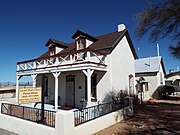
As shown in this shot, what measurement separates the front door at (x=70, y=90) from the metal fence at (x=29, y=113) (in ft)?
19.5

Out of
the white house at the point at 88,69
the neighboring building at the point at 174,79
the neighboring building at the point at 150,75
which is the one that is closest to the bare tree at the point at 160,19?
the white house at the point at 88,69

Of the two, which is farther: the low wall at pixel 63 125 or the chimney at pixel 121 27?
the chimney at pixel 121 27

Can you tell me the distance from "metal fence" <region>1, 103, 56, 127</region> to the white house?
337 cm

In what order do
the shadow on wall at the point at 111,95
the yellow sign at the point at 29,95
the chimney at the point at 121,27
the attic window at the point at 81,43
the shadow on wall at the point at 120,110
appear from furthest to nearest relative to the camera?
the chimney at the point at 121,27 < the attic window at the point at 81,43 < the shadow on wall at the point at 111,95 < the shadow on wall at the point at 120,110 < the yellow sign at the point at 29,95

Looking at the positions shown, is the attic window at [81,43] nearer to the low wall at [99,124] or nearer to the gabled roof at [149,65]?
the low wall at [99,124]

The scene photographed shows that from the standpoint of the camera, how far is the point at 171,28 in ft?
26.9

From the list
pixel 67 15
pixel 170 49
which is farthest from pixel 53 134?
pixel 67 15

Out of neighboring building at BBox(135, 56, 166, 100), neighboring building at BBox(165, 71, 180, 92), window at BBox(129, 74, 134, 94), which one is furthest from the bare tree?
neighboring building at BBox(165, 71, 180, 92)

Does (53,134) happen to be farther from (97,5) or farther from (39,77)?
(39,77)

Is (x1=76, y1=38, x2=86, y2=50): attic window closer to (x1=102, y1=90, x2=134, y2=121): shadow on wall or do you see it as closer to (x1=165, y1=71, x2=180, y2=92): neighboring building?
(x1=102, y1=90, x2=134, y2=121): shadow on wall

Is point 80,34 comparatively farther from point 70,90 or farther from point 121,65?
point 70,90

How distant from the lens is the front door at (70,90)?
14359mm

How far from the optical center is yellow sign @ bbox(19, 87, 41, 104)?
294 inches

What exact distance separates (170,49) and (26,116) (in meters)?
9.30
